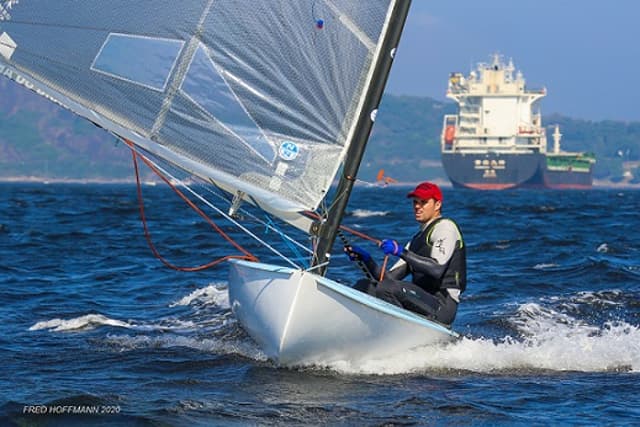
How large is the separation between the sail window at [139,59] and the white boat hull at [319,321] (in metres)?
1.47

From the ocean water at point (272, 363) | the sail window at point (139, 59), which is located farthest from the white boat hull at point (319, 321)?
the sail window at point (139, 59)

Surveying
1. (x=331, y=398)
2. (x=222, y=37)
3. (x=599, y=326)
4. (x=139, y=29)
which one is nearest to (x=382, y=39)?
(x=222, y=37)

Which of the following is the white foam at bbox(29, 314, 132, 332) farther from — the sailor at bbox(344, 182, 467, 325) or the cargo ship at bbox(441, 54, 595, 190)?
the cargo ship at bbox(441, 54, 595, 190)

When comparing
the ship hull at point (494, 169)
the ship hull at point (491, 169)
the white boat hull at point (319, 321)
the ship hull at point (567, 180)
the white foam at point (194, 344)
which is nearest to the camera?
the white boat hull at point (319, 321)

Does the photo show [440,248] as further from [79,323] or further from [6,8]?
[79,323]

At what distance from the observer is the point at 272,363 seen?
8.00 meters

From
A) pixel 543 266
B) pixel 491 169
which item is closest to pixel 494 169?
pixel 491 169

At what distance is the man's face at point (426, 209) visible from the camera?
797cm

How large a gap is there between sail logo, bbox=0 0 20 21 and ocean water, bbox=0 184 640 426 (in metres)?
2.41

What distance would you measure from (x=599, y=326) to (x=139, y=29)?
5.30 meters

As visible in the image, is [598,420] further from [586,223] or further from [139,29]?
[586,223]

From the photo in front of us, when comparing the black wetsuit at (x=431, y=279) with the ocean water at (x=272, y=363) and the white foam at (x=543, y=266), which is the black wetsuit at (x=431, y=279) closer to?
the ocean water at (x=272, y=363)

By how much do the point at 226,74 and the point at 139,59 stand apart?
Answer: 61 cm

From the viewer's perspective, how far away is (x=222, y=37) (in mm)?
7758
